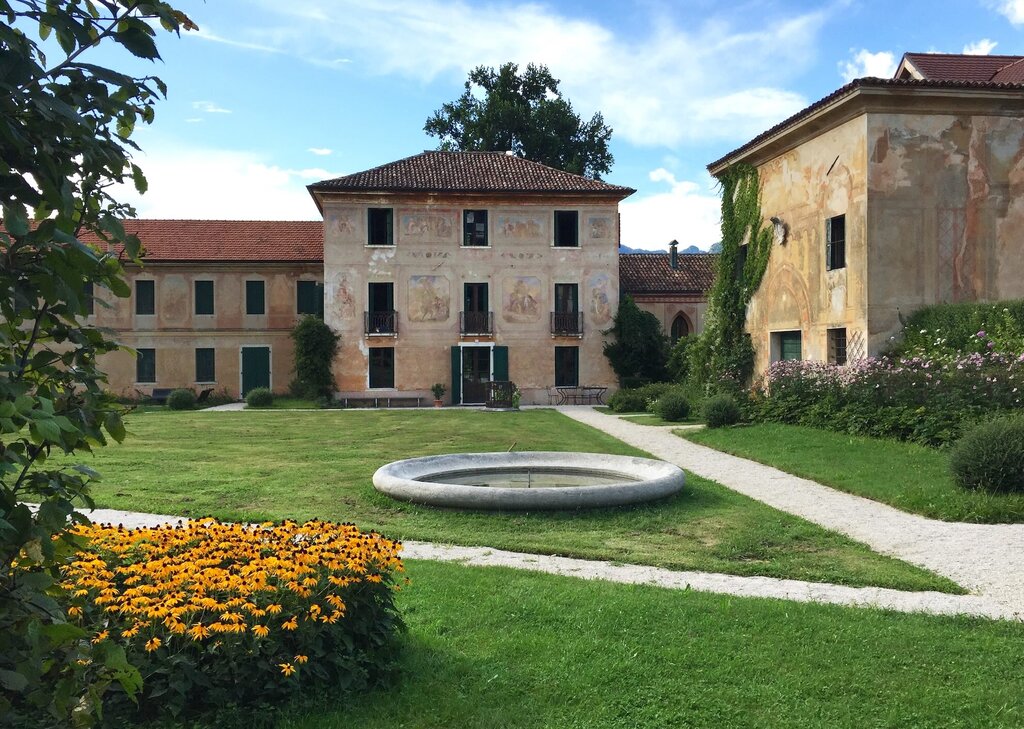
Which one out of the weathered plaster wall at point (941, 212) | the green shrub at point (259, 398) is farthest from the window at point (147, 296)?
the weathered plaster wall at point (941, 212)

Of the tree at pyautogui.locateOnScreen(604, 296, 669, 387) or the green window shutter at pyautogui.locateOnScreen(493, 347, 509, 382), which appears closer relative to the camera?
the tree at pyautogui.locateOnScreen(604, 296, 669, 387)

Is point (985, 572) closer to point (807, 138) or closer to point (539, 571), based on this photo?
point (539, 571)

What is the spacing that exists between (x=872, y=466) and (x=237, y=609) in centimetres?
1093

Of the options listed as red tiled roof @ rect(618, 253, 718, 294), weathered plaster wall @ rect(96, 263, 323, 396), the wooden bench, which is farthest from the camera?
red tiled roof @ rect(618, 253, 718, 294)

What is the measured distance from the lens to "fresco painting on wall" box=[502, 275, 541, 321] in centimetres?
3192

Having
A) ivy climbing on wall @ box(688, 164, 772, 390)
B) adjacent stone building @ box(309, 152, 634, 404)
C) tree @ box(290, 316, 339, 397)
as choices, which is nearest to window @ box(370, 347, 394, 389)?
adjacent stone building @ box(309, 152, 634, 404)

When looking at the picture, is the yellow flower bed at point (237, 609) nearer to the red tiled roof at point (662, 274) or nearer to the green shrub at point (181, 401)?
the green shrub at point (181, 401)

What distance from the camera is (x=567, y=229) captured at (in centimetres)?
3238

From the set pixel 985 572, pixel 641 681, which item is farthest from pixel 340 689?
pixel 985 572

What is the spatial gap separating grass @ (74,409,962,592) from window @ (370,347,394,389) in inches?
536

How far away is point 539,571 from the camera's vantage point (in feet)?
22.4

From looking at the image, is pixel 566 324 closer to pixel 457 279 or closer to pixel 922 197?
pixel 457 279

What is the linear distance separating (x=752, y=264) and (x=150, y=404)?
23.2 m

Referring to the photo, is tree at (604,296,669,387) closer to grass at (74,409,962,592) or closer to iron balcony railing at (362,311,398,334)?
iron balcony railing at (362,311,398,334)
